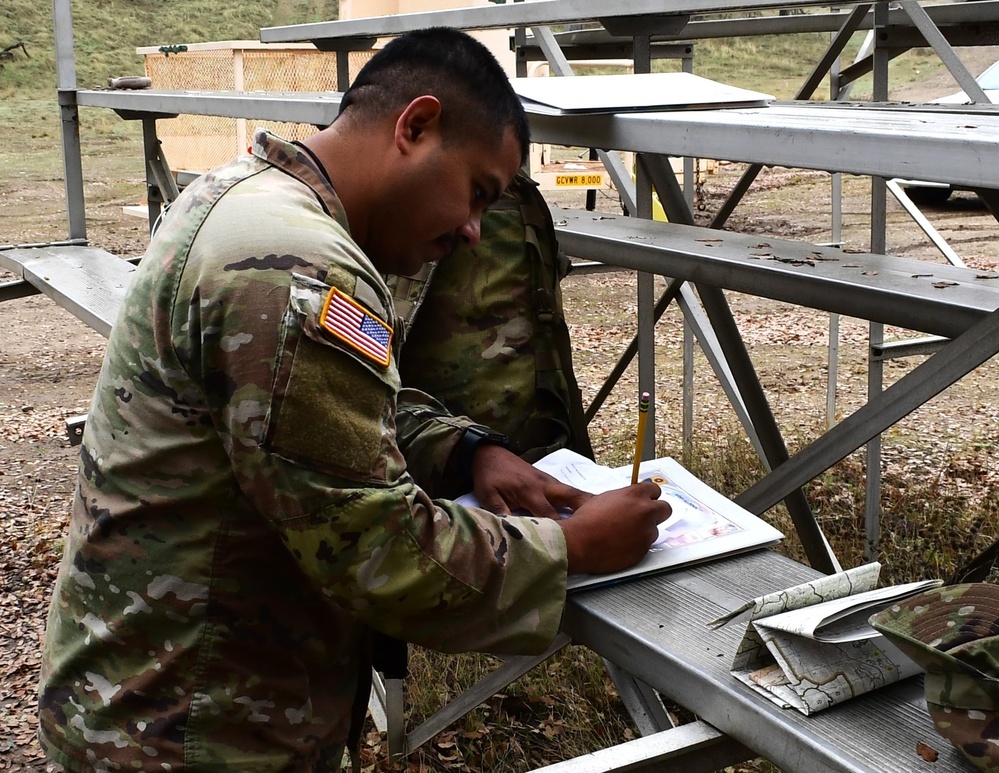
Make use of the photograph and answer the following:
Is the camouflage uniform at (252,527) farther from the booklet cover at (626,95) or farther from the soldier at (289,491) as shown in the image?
the booklet cover at (626,95)

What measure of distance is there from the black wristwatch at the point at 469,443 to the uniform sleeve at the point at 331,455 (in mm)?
475

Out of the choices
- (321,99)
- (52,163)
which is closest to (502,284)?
(321,99)

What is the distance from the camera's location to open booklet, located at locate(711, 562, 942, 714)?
4.00 feet

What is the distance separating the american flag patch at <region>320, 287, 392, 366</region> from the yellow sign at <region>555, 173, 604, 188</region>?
1248 cm

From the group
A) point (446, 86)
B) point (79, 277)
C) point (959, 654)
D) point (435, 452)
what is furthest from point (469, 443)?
point (79, 277)

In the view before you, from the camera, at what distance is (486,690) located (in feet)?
9.77

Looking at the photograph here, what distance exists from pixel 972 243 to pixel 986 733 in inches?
439

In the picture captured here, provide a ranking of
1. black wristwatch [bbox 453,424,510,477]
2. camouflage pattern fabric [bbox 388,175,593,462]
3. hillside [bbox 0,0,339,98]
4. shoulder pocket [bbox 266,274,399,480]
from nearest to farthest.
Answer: shoulder pocket [bbox 266,274,399,480], black wristwatch [bbox 453,424,510,477], camouflage pattern fabric [bbox 388,175,593,462], hillside [bbox 0,0,339,98]

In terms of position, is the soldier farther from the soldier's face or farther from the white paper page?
the white paper page

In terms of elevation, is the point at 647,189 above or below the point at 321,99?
below

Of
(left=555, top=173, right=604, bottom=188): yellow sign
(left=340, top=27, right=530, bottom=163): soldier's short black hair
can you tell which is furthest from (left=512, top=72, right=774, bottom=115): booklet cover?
(left=555, top=173, right=604, bottom=188): yellow sign

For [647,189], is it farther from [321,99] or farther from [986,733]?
[986,733]

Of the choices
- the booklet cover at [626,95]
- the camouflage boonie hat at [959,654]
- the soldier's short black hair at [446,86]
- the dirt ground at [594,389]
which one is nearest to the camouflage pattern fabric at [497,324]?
the booklet cover at [626,95]

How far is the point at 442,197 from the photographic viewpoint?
5.02 ft
